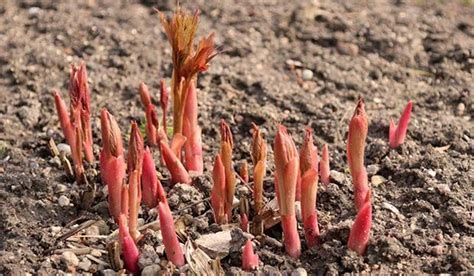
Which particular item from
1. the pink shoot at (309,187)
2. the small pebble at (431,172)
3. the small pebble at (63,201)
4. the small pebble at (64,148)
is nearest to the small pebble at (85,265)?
the small pebble at (63,201)

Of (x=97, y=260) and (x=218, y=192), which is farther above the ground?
(x=218, y=192)

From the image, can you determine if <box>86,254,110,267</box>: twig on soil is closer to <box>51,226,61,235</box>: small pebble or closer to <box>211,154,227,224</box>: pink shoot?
<box>51,226,61,235</box>: small pebble

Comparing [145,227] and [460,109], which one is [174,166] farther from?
[460,109]

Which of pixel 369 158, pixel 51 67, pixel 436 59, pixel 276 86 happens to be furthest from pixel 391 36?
pixel 51 67

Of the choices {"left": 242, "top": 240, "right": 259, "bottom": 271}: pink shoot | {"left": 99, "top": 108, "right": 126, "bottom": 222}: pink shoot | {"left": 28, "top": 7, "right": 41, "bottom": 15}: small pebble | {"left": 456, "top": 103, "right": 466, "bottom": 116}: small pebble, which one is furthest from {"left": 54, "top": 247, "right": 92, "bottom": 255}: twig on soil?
{"left": 28, "top": 7, "right": 41, "bottom": 15}: small pebble

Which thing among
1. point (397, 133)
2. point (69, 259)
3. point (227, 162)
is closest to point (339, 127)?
point (397, 133)

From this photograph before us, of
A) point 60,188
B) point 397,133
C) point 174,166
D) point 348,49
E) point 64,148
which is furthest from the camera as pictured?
point 348,49
